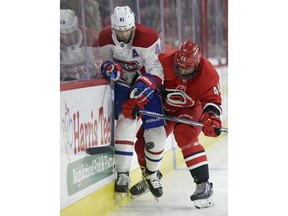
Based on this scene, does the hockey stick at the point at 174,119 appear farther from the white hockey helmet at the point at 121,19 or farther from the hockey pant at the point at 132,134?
the white hockey helmet at the point at 121,19

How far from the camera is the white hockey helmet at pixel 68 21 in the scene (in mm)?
2287

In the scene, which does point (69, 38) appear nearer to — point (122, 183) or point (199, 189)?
point (122, 183)

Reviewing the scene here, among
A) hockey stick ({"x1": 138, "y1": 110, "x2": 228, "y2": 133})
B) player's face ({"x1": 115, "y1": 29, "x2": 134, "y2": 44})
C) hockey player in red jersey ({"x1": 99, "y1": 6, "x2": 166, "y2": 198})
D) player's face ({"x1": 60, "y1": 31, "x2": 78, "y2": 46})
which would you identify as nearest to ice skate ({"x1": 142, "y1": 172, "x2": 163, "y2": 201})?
hockey player in red jersey ({"x1": 99, "y1": 6, "x2": 166, "y2": 198})

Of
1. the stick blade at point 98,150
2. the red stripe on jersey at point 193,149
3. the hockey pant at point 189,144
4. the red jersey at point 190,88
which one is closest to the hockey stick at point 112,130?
the stick blade at point 98,150

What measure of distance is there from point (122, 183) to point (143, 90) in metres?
0.40

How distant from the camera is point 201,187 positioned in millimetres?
2826

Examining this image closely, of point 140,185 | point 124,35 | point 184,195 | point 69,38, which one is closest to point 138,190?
point 140,185

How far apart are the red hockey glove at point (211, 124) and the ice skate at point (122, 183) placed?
365mm

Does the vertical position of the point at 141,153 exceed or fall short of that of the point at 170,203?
it exceeds it

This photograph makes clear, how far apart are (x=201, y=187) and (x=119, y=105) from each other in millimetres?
454

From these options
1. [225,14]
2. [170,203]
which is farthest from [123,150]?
[225,14]

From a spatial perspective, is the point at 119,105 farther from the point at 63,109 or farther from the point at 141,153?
the point at 63,109

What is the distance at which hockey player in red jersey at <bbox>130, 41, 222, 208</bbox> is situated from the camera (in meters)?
2.78

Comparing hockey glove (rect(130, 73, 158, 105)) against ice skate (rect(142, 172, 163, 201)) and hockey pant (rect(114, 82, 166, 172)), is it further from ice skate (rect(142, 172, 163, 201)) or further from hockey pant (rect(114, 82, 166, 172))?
ice skate (rect(142, 172, 163, 201))
